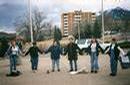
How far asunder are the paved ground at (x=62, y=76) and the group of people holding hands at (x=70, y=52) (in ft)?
0.15

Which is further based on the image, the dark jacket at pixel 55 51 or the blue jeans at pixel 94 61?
the blue jeans at pixel 94 61

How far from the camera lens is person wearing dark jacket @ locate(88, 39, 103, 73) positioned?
4.39 m

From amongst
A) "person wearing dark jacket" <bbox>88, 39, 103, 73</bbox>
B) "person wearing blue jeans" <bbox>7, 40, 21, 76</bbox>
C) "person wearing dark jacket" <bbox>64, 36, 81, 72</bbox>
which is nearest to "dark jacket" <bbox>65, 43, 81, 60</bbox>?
"person wearing dark jacket" <bbox>64, 36, 81, 72</bbox>

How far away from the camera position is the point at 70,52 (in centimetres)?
441

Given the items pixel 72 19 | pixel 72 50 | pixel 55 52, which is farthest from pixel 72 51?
pixel 72 19

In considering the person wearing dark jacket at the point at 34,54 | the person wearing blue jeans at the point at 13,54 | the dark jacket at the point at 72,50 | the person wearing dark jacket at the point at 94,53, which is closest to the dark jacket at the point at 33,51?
the person wearing dark jacket at the point at 34,54

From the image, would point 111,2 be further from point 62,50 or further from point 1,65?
point 1,65

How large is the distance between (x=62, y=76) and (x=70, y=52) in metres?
0.25

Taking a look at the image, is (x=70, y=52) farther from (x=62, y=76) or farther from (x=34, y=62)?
(x=34, y=62)

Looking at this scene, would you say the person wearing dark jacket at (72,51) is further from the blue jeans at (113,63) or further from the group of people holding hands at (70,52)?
the blue jeans at (113,63)

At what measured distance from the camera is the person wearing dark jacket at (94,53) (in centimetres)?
439

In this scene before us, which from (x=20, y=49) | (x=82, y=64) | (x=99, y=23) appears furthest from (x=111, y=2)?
(x=20, y=49)

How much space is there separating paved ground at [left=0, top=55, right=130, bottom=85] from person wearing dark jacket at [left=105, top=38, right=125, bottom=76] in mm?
45

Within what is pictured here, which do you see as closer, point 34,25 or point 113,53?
point 34,25
